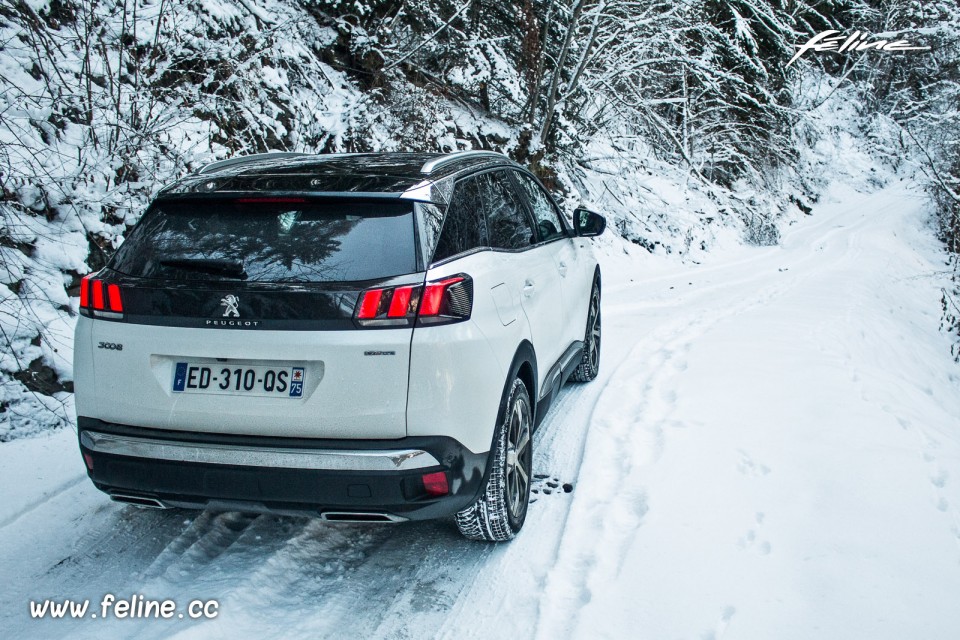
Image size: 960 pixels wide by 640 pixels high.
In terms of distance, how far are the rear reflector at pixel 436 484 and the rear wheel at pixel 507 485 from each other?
0.36 m

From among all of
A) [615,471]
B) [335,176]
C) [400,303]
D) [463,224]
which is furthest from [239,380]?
[615,471]

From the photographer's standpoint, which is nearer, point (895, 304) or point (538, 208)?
point (538, 208)

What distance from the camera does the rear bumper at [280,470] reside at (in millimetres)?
2482

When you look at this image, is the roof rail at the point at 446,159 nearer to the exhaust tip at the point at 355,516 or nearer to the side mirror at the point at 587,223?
the side mirror at the point at 587,223

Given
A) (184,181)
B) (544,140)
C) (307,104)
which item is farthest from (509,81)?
(184,181)

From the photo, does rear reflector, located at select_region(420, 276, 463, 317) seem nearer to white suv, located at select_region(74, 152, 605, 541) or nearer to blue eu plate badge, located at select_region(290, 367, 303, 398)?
white suv, located at select_region(74, 152, 605, 541)

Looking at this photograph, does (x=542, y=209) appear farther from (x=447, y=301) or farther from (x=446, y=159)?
(x=447, y=301)

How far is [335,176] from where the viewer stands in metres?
2.93

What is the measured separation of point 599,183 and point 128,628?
13.6 metres

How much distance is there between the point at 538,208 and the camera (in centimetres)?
459

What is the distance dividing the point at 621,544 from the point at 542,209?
2.33m

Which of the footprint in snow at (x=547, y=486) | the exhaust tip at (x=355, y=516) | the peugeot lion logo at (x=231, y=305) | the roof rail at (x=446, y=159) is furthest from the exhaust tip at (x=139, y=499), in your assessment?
the footprint in snow at (x=547, y=486)

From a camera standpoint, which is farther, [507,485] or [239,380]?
[507,485]

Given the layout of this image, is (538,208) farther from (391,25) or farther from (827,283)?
(827,283)
